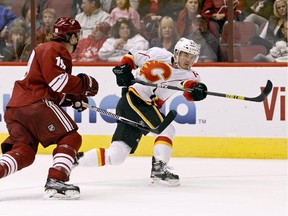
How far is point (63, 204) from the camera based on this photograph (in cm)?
510

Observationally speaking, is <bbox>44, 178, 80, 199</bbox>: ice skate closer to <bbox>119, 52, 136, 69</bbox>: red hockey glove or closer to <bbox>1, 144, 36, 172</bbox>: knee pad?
<bbox>1, 144, 36, 172</bbox>: knee pad

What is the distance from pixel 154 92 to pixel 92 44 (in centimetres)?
228

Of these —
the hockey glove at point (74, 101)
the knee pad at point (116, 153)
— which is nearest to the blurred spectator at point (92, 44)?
the knee pad at point (116, 153)

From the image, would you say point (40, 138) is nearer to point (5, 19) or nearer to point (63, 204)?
point (63, 204)

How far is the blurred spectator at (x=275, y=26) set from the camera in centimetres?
795

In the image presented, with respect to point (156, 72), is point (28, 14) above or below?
above

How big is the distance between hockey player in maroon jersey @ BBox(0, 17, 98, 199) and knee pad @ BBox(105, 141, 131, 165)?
2.13 ft

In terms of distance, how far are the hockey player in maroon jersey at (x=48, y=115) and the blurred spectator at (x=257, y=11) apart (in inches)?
118

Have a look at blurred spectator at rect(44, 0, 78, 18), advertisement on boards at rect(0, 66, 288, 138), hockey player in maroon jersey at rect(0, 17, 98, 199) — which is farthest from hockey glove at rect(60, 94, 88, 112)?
blurred spectator at rect(44, 0, 78, 18)

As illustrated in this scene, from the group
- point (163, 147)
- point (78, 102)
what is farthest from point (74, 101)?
point (163, 147)

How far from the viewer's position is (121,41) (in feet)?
27.6

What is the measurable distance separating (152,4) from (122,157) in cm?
262

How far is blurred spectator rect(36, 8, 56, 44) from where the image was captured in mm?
8625

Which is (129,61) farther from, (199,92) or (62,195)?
(62,195)
